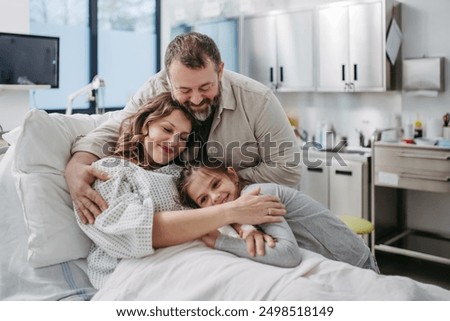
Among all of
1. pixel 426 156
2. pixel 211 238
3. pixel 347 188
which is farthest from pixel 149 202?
pixel 347 188

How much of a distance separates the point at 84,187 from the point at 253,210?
1.52 feet

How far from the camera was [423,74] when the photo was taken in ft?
10.3

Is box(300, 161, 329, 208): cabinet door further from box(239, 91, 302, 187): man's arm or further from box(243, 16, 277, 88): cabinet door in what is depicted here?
box(239, 91, 302, 187): man's arm

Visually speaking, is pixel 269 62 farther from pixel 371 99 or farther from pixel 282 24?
pixel 371 99

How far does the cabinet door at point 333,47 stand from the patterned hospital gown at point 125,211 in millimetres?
2232

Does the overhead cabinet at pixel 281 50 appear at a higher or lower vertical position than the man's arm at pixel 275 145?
higher

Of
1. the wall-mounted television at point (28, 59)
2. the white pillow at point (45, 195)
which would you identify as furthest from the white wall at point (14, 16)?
the white pillow at point (45, 195)

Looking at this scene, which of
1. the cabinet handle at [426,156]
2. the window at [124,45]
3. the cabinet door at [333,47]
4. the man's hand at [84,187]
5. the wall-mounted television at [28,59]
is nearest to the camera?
the man's hand at [84,187]

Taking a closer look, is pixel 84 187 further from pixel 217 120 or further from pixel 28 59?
pixel 28 59

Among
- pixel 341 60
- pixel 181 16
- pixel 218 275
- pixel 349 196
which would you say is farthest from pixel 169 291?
pixel 181 16

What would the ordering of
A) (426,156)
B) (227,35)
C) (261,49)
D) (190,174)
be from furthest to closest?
(227,35) < (261,49) < (426,156) < (190,174)

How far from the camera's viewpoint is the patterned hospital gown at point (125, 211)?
1.24m

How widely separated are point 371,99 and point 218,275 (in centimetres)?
269

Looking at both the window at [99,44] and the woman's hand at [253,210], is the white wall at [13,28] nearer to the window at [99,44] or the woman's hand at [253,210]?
the window at [99,44]
